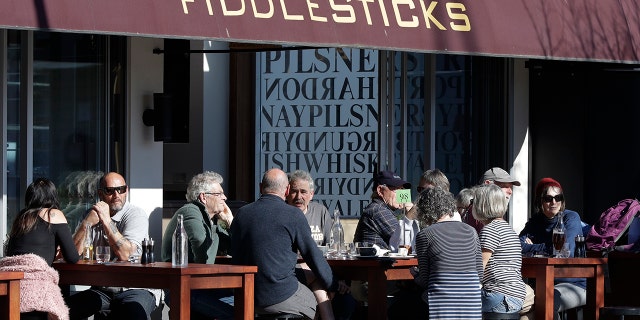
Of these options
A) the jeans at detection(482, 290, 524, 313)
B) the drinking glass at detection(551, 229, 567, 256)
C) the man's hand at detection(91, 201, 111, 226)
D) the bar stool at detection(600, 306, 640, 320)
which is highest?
the man's hand at detection(91, 201, 111, 226)

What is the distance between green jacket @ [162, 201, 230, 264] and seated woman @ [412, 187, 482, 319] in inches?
62.8

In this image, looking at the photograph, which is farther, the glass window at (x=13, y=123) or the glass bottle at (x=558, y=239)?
the glass window at (x=13, y=123)

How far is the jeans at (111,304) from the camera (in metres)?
9.93

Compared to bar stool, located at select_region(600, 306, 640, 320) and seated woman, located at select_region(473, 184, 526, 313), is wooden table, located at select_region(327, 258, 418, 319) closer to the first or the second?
seated woman, located at select_region(473, 184, 526, 313)

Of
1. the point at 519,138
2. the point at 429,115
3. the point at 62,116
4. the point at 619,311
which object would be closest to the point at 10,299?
the point at 62,116

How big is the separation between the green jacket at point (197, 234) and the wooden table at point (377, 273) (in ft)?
2.95

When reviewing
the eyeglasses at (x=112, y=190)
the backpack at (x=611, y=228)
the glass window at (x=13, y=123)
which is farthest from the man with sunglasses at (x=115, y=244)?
the backpack at (x=611, y=228)

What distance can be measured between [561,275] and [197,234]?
2.74 m

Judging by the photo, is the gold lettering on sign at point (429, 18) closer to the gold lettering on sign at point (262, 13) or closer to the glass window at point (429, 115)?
the gold lettering on sign at point (262, 13)

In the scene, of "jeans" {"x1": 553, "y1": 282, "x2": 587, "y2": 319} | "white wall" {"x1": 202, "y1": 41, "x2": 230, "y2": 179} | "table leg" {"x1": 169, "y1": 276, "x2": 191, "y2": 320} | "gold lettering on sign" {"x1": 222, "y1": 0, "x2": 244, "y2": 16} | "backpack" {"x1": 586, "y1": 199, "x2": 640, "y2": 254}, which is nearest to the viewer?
"table leg" {"x1": 169, "y1": 276, "x2": 191, "y2": 320}

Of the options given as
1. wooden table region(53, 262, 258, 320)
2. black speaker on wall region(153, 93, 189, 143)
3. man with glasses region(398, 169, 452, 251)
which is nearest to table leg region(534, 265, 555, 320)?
man with glasses region(398, 169, 452, 251)

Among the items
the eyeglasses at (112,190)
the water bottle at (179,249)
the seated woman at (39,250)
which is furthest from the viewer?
the eyeglasses at (112,190)

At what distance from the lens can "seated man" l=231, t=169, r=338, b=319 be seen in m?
9.28

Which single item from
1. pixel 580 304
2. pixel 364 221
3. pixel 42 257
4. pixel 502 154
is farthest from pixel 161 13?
pixel 502 154
